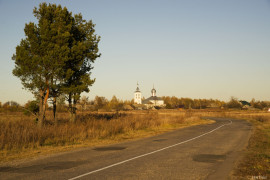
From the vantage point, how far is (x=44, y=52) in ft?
60.3

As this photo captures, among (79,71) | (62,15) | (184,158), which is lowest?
(184,158)

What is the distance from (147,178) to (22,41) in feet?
51.9

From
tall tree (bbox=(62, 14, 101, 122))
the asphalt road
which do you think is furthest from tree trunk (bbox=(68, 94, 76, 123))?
the asphalt road

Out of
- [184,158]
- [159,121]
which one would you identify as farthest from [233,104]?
[184,158]

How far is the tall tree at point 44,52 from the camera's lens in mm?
17766

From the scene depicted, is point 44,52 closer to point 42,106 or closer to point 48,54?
point 48,54

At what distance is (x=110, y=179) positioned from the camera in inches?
268

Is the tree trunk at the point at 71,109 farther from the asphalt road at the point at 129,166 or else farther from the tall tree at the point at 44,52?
the asphalt road at the point at 129,166

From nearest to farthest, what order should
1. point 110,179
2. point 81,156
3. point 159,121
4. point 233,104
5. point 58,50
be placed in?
1. point 110,179
2. point 81,156
3. point 58,50
4. point 159,121
5. point 233,104

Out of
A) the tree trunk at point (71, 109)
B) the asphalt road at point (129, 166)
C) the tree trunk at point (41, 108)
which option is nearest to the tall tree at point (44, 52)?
the tree trunk at point (41, 108)

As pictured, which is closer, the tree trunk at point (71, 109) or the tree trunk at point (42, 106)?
the tree trunk at point (42, 106)

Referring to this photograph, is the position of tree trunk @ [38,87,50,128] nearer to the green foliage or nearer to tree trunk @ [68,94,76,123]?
the green foliage

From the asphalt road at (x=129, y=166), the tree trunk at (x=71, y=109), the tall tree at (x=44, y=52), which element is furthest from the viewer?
the tree trunk at (x=71, y=109)

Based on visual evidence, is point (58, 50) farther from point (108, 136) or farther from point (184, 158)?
point (184, 158)
